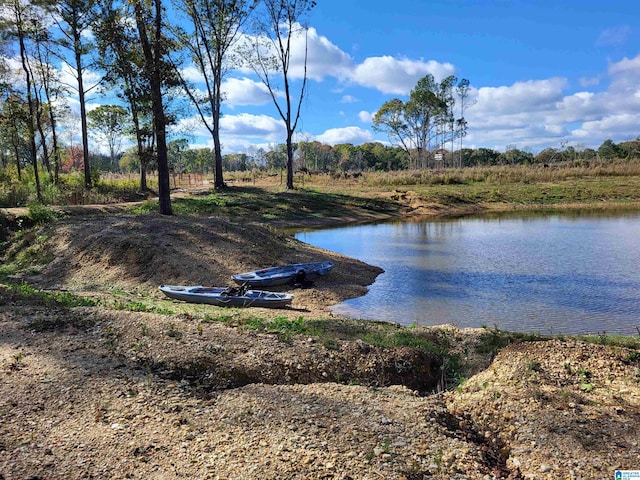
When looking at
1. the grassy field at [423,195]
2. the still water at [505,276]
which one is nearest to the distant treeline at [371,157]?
the grassy field at [423,195]

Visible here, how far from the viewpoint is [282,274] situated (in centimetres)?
1162

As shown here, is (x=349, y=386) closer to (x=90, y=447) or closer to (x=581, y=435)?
(x=581, y=435)

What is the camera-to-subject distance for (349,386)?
508 cm

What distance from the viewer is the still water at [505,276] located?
375 inches

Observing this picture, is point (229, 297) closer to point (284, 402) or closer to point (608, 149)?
point (284, 402)

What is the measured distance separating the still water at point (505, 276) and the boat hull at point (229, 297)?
1488 mm

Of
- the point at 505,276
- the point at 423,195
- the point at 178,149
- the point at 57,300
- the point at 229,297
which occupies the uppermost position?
the point at 178,149

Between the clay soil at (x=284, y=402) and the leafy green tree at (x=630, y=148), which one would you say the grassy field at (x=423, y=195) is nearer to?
the clay soil at (x=284, y=402)

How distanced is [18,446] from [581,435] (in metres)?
4.50

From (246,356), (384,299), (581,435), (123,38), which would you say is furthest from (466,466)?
(123,38)

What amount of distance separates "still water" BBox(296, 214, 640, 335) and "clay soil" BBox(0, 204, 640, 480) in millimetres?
2908

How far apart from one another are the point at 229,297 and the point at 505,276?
26.0ft

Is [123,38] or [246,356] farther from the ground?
[123,38]

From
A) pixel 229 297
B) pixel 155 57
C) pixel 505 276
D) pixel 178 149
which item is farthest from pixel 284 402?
pixel 178 149
